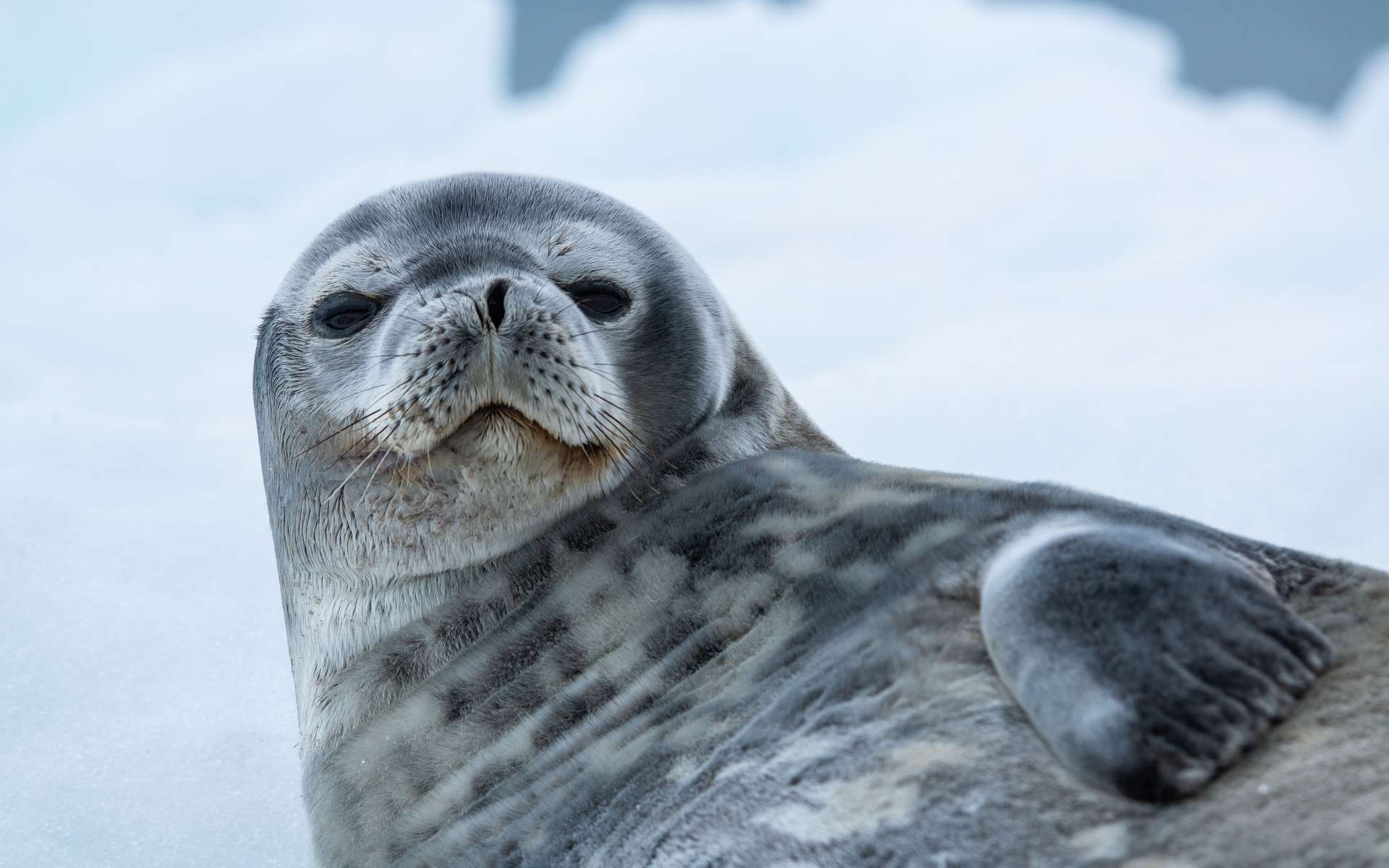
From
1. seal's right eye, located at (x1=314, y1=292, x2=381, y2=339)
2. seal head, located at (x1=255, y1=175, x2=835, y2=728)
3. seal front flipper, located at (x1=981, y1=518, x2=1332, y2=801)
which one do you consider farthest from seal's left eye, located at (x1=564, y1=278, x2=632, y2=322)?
seal front flipper, located at (x1=981, y1=518, x2=1332, y2=801)

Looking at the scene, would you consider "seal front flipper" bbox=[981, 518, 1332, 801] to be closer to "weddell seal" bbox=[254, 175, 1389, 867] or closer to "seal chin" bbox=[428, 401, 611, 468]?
"weddell seal" bbox=[254, 175, 1389, 867]

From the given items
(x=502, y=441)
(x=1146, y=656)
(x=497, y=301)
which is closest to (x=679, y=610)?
(x=502, y=441)

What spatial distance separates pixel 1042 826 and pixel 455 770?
0.81m

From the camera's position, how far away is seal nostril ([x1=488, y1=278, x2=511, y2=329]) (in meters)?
1.77

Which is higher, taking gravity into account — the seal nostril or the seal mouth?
the seal nostril

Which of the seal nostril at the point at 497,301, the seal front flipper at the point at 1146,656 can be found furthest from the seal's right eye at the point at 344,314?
the seal front flipper at the point at 1146,656

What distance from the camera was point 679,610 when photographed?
5.49ft

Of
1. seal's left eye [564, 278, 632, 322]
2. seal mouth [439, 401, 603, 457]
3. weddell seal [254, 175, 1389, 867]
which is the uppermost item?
seal's left eye [564, 278, 632, 322]

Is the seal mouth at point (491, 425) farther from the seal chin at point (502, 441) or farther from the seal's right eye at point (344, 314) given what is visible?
the seal's right eye at point (344, 314)

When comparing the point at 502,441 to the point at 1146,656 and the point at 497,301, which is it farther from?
the point at 1146,656

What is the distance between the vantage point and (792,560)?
5.27 ft

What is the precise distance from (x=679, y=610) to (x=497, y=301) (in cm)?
46

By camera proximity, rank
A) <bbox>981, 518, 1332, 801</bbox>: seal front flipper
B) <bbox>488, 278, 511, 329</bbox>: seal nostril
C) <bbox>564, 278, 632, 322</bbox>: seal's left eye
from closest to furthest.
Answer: <bbox>981, 518, 1332, 801</bbox>: seal front flipper < <bbox>488, 278, 511, 329</bbox>: seal nostril < <bbox>564, 278, 632, 322</bbox>: seal's left eye

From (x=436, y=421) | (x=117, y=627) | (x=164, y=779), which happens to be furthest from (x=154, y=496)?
(x=436, y=421)
